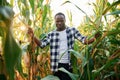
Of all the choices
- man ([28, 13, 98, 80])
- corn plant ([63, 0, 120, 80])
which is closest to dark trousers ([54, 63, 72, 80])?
man ([28, 13, 98, 80])

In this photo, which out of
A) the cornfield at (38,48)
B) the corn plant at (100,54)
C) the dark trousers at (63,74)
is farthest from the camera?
the dark trousers at (63,74)

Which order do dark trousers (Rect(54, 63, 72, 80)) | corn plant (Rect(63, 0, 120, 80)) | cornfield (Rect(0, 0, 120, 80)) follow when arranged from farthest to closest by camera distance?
dark trousers (Rect(54, 63, 72, 80))
corn plant (Rect(63, 0, 120, 80))
cornfield (Rect(0, 0, 120, 80))

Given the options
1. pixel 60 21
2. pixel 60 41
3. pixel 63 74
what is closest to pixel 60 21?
pixel 60 21

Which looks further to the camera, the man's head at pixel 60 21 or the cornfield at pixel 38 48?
the man's head at pixel 60 21

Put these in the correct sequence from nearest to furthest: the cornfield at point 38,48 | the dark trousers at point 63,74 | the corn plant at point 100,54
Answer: the cornfield at point 38,48, the corn plant at point 100,54, the dark trousers at point 63,74

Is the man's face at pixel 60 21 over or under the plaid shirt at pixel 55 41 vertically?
over

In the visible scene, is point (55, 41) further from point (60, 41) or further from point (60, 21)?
point (60, 21)

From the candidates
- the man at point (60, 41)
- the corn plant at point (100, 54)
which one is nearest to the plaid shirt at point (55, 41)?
the man at point (60, 41)

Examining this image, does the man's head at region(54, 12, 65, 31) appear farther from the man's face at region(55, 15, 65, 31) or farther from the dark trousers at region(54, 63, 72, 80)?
the dark trousers at region(54, 63, 72, 80)

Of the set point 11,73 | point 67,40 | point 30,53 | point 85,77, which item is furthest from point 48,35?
point 11,73

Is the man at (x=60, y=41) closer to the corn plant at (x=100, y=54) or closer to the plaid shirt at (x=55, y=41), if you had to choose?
the plaid shirt at (x=55, y=41)

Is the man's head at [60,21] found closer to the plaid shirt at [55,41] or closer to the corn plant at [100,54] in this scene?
the plaid shirt at [55,41]

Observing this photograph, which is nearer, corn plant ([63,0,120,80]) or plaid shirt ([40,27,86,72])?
corn plant ([63,0,120,80])

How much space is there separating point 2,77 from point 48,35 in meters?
1.42
